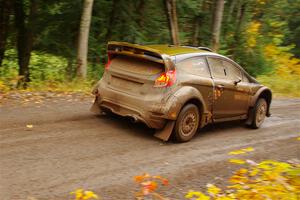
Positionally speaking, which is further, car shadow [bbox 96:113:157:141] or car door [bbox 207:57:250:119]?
car door [bbox 207:57:250:119]

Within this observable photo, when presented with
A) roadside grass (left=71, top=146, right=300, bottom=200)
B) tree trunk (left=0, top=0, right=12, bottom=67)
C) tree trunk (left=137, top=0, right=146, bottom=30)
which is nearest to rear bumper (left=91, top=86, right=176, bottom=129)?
roadside grass (left=71, top=146, right=300, bottom=200)

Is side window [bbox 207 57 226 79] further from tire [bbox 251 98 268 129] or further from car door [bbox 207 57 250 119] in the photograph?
tire [bbox 251 98 268 129]

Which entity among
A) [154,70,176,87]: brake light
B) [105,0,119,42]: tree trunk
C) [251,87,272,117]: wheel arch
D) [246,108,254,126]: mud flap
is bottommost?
[246,108,254,126]: mud flap

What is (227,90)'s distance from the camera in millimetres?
9016

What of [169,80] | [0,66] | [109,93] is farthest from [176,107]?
[0,66]

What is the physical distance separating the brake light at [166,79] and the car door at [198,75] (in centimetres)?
21

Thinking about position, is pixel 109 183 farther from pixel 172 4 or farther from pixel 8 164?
pixel 172 4

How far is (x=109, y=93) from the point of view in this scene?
8430 mm

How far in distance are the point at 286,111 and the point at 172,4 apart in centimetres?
Answer: 741

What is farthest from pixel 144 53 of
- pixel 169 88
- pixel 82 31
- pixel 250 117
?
pixel 82 31

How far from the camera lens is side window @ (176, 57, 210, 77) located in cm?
808

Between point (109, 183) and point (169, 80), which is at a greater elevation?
point (169, 80)

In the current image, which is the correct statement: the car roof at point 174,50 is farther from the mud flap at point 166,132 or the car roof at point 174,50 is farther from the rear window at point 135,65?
the mud flap at point 166,132

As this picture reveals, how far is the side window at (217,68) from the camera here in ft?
28.9
